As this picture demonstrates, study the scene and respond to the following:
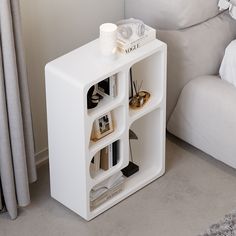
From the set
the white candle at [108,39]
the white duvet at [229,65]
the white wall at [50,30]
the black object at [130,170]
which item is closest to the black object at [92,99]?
the white candle at [108,39]

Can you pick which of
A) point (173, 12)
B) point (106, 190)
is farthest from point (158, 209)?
point (173, 12)

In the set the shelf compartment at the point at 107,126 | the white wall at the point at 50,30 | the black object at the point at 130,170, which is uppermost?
the white wall at the point at 50,30

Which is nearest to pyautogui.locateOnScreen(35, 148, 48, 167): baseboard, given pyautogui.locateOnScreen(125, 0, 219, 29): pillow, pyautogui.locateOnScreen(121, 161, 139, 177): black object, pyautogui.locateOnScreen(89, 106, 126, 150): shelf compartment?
pyautogui.locateOnScreen(121, 161, 139, 177): black object

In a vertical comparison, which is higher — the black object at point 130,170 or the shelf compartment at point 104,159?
the shelf compartment at point 104,159

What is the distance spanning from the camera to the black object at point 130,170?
3.02 m

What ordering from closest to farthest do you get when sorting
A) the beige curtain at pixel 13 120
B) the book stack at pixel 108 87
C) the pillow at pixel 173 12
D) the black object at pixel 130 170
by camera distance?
the beige curtain at pixel 13 120
the book stack at pixel 108 87
the pillow at pixel 173 12
the black object at pixel 130 170

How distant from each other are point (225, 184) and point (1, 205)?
97 centimetres

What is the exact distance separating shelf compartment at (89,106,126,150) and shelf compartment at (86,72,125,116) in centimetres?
5

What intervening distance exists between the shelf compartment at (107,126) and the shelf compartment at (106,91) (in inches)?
1.9

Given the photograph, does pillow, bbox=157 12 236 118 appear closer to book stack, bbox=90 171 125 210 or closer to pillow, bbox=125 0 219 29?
pillow, bbox=125 0 219 29

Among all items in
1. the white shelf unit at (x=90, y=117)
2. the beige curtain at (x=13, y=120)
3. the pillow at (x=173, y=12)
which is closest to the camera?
the beige curtain at (x=13, y=120)

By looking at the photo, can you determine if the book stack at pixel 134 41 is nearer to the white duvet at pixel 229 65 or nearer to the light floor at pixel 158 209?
the white duvet at pixel 229 65

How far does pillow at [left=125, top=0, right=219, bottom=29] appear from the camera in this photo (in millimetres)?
2896

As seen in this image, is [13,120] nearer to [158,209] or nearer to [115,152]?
[115,152]
